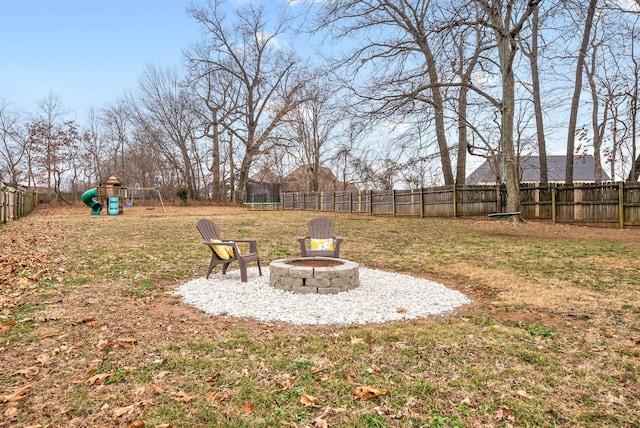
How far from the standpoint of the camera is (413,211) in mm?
17672

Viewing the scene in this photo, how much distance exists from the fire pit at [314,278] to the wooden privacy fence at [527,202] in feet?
39.1

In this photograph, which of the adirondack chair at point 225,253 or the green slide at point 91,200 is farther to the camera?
the green slide at point 91,200

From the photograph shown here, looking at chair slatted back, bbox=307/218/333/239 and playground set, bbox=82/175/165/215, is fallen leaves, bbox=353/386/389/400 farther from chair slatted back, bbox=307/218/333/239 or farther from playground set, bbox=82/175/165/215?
playground set, bbox=82/175/165/215

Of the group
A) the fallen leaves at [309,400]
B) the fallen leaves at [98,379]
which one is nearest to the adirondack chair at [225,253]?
the fallen leaves at [98,379]

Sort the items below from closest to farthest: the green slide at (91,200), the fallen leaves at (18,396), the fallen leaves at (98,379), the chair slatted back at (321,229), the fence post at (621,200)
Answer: the fallen leaves at (18,396) < the fallen leaves at (98,379) < the chair slatted back at (321,229) < the fence post at (621,200) < the green slide at (91,200)

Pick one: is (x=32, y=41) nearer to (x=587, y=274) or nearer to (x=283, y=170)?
(x=587, y=274)

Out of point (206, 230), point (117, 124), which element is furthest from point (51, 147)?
point (206, 230)

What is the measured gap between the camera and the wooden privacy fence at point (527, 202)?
12.8 meters

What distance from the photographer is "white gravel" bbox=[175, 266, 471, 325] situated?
4.11 m

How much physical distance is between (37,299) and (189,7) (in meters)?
30.2

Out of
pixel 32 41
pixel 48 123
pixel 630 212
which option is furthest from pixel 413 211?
pixel 48 123

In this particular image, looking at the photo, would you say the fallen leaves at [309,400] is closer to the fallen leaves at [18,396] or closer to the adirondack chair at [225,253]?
the fallen leaves at [18,396]

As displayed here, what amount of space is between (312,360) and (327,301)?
5.37 ft

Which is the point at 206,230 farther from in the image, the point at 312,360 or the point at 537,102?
the point at 537,102
